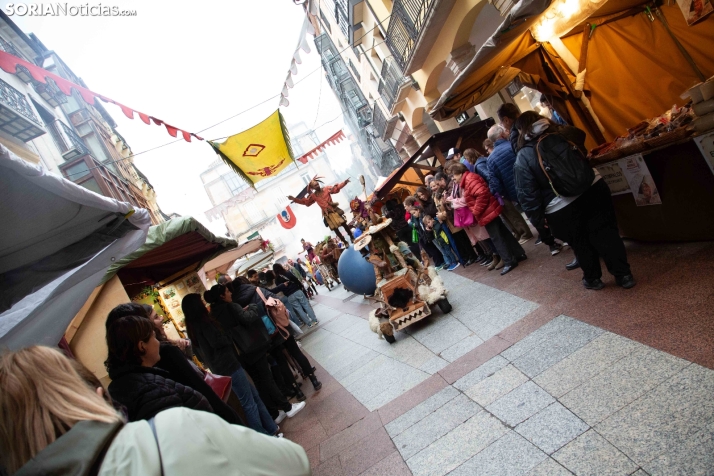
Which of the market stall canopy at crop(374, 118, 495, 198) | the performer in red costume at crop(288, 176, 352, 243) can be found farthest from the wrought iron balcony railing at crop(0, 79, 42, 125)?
the market stall canopy at crop(374, 118, 495, 198)

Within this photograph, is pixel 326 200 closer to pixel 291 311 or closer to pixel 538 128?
pixel 291 311

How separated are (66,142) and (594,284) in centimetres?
1819

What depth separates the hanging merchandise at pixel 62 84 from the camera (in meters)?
4.42

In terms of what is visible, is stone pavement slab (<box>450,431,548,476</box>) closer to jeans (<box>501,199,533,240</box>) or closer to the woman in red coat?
the woman in red coat

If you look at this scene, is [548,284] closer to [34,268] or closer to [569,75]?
[569,75]

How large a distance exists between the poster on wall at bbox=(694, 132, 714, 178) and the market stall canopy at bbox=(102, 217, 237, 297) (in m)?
5.15

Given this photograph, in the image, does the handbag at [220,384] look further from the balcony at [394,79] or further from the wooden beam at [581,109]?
the balcony at [394,79]

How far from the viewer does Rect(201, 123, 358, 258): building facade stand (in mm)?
50625

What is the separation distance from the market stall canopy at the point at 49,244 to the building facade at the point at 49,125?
4359 millimetres

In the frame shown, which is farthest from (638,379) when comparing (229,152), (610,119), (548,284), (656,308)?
(229,152)

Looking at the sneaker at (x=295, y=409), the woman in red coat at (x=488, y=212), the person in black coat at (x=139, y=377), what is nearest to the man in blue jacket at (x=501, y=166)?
the woman in red coat at (x=488, y=212)

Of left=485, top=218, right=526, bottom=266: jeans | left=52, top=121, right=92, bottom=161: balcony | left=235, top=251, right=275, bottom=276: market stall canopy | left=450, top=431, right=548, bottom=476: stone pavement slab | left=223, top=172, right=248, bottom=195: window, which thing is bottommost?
left=450, top=431, right=548, bottom=476: stone pavement slab

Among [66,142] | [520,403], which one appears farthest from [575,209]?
[66,142]

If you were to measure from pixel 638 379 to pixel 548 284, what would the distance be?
2.51 meters
